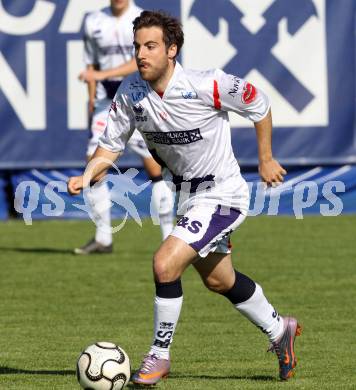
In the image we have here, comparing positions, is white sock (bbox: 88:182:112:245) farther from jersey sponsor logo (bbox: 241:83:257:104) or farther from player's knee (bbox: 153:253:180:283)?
player's knee (bbox: 153:253:180:283)

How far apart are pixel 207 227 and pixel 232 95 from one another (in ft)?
2.48

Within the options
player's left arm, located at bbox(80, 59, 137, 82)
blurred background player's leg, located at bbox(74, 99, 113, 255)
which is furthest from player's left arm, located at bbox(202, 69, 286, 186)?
blurred background player's leg, located at bbox(74, 99, 113, 255)

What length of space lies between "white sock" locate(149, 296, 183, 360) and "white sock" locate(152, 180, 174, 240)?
5.18 m

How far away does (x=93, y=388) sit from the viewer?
20.6 ft

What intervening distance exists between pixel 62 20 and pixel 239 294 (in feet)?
29.7

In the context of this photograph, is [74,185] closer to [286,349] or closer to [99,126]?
[286,349]

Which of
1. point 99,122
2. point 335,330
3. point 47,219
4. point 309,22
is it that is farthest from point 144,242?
point 335,330

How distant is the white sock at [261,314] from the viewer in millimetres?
6898

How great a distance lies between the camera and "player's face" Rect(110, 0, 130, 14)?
12476mm

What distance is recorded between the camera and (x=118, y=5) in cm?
1250

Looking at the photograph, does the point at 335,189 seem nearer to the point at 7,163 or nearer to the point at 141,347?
the point at 7,163

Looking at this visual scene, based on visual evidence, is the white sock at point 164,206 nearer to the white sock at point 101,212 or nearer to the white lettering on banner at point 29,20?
the white sock at point 101,212

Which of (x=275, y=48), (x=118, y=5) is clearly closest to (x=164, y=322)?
(x=118, y=5)

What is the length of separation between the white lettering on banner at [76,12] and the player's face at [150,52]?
862 cm
